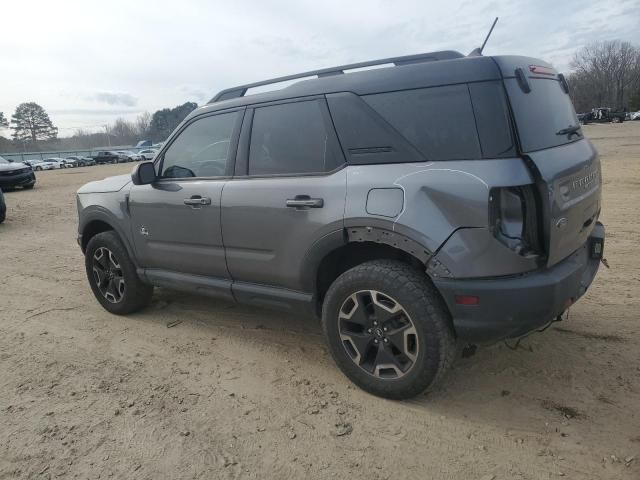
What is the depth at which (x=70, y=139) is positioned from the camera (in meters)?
95.3

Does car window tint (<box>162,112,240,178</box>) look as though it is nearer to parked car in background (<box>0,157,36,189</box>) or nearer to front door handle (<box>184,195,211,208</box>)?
front door handle (<box>184,195,211,208</box>)

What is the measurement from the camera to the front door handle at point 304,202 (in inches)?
121

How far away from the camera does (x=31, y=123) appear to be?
8519 cm

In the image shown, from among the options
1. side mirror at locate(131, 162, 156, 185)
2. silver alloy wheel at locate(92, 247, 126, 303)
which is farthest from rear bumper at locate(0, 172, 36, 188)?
side mirror at locate(131, 162, 156, 185)

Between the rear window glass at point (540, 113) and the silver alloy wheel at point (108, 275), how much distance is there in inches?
143

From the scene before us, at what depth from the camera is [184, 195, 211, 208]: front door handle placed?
145 inches

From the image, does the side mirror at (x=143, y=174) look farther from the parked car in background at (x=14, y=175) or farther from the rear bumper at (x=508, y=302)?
the parked car in background at (x=14, y=175)

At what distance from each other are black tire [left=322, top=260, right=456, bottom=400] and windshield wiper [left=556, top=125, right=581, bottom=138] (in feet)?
4.11

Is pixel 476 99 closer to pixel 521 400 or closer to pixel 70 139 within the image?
pixel 521 400

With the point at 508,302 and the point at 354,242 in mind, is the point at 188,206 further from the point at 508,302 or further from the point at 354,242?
the point at 508,302

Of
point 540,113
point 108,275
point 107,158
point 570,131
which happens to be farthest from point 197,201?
point 107,158

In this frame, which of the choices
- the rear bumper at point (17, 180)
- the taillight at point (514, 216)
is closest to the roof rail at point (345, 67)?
the taillight at point (514, 216)

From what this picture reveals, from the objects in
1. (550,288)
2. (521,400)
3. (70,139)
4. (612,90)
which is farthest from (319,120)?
(70,139)

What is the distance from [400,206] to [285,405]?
1432mm
